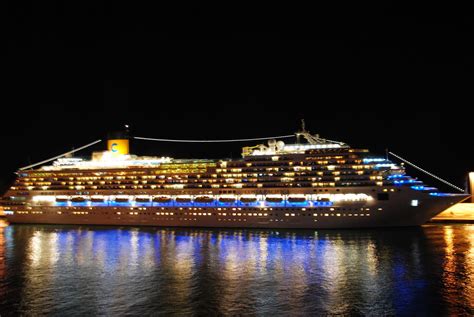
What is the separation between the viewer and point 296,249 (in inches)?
1321

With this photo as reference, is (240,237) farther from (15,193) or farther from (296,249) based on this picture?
(15,193)

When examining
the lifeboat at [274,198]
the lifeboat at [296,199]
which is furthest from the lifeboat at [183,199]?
the lifeboat at [296,199]

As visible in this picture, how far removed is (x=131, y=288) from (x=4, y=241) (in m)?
21.1

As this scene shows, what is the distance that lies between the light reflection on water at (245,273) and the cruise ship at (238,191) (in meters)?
2.40

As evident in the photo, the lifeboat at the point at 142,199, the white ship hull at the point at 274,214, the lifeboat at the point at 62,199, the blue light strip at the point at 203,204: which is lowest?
the white ship hull at the point at 274,214

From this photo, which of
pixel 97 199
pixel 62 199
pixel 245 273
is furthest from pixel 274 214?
pixel 62 199

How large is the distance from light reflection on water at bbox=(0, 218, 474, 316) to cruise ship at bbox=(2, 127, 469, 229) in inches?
94.3

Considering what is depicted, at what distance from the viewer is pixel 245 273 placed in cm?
2709

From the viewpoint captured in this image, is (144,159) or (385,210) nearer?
(385,210)

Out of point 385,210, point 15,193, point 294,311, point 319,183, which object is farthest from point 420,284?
point 15,193

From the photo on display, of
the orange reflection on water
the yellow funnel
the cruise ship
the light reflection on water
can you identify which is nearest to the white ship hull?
the cruise ship

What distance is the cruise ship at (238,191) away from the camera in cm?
4131

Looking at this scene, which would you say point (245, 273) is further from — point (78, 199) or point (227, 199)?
point (78, 199)

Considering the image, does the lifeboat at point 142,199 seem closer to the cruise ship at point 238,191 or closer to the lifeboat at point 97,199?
the cruise ship at point 238,191
